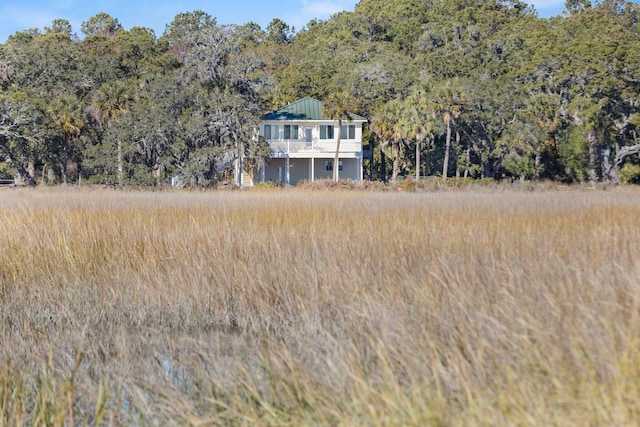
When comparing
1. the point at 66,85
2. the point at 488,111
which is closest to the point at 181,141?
the point at 66,85

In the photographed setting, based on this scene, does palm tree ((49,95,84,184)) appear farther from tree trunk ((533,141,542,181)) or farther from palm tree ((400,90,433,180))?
tree trunk ((533,141,542,181))

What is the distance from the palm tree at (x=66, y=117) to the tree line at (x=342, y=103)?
8 cm

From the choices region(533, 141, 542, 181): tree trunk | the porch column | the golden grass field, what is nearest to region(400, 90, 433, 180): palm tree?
region(533, 141, 542, 181): tree trunk

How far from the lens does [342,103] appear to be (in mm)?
38250

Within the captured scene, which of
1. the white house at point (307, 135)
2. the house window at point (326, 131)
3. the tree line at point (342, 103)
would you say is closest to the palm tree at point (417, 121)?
the tree line at point (342, 103)

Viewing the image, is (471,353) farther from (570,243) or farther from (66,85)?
(66,85)

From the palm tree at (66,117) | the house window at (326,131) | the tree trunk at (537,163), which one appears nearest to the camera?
the palm tree at (66,117)

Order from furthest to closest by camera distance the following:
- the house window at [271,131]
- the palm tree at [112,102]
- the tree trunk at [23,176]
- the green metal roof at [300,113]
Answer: the house window at [271,131]
the green metal roof at [300,113]
the palm tree at [112,102]
the tree trunk at [23,176]

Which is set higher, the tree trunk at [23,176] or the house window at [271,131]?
the house window at [271,131]

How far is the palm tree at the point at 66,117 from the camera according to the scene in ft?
119

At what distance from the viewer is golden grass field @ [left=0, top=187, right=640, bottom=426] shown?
3.38 metres

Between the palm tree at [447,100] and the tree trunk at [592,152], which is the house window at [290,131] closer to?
the palm tree at [447,100]

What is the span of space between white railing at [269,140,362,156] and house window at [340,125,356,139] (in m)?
0.34

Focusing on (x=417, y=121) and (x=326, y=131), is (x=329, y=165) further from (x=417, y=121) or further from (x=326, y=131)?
(x=417, y=121)
